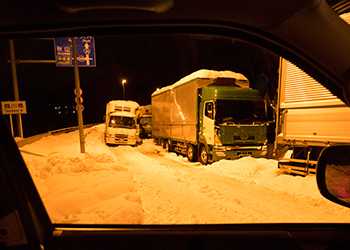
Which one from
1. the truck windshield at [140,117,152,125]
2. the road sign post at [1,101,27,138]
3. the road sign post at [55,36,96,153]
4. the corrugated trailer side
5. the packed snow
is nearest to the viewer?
the packed snow

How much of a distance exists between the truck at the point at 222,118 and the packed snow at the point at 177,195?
3.19ft

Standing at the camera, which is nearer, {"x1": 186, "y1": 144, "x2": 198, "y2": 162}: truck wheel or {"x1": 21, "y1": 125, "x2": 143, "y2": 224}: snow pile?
{"x1": 21, "y1": 125, "x2": 143, "y2": 224}: snow pile

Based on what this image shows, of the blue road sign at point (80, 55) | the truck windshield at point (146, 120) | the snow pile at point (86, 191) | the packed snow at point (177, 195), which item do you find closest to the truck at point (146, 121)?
the truck windshield at point (146, 120)

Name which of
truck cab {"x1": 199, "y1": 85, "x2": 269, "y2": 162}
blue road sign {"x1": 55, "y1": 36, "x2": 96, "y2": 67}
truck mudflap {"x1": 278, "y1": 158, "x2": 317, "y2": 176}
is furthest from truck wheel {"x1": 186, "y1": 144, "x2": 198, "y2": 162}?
blue road sign {"x1": 55, "y1": 36, "x2": 96, "y2": 67}

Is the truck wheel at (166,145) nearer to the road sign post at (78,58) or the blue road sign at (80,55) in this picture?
the road sign post at (78,58)

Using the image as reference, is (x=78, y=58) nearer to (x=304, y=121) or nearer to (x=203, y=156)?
(x=203, y=156)

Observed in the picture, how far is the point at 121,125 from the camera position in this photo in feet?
58.0

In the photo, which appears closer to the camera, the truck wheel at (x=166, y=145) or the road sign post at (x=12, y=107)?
the road sign post at (x=12, y=107)

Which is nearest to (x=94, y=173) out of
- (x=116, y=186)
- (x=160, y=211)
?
(x=116, y=186)

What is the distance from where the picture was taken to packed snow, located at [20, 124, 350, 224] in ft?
15.5

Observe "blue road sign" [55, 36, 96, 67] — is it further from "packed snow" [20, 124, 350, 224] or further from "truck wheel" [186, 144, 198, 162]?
"truck wheel" [186, 144, 198, 162]

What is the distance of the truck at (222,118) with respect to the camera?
990 centimetres

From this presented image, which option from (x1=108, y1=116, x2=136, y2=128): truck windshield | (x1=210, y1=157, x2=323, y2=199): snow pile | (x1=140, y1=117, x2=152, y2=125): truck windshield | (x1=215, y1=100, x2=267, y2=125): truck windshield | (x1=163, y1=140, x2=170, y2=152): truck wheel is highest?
(x1=215, y1=100, x2=267, y2=125): truck windshield

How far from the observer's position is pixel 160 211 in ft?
17.0
